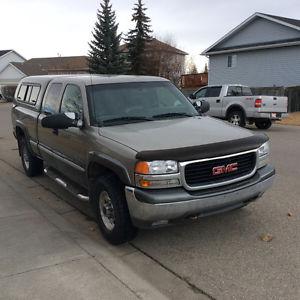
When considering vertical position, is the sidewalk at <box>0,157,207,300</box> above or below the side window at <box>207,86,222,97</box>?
below

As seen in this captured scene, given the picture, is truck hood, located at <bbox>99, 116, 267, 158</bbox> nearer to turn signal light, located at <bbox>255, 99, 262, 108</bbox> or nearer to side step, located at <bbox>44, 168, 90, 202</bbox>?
side step, located at <bbox>44, 168, 90, 202</bbox>

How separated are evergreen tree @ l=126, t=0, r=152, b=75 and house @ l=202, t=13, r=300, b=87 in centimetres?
1312

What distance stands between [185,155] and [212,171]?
0.41m

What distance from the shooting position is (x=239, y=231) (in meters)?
5.00

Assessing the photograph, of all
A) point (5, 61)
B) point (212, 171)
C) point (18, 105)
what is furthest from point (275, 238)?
point (5, 61)

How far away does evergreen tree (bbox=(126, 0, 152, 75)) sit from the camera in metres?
46.2

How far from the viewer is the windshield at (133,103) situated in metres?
5.30

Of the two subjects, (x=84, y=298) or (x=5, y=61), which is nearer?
(x=84, y=298)

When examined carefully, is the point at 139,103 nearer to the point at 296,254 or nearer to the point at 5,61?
the point at 296,254

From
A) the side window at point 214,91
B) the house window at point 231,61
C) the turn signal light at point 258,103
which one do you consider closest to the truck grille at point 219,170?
the turn signal light at point 258,103

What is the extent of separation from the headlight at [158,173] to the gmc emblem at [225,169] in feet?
1.51

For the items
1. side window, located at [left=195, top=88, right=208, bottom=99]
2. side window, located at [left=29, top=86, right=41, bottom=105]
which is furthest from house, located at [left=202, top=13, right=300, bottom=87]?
side window, located at [left=29, top=86, right=41, bottom=105]

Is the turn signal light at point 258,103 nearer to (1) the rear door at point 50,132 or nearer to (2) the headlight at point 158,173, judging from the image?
(1) the rear door at point 50,132

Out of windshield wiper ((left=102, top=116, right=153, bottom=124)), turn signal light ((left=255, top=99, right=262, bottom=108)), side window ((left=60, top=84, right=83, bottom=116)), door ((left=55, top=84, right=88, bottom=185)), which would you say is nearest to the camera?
windshield wiper ((left=102, top=116, right=153, bottom=124))
